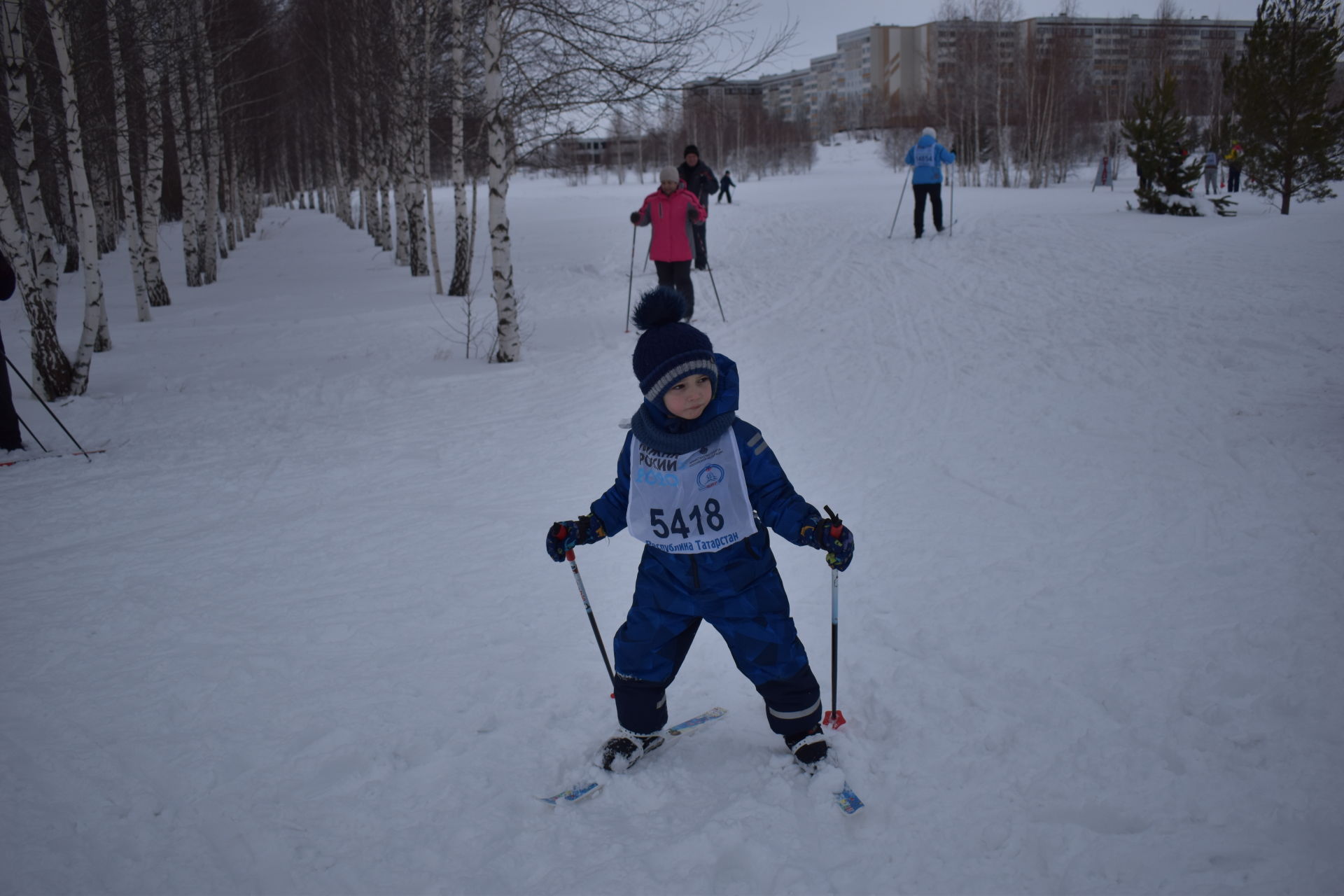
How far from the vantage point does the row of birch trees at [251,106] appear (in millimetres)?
7750

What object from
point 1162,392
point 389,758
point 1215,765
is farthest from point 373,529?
point 1162,392

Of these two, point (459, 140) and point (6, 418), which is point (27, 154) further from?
point (459, 140)

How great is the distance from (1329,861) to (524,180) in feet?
231

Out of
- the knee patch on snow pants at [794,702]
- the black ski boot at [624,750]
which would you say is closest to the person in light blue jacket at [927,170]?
the knee patch on snow pants at [794,702]

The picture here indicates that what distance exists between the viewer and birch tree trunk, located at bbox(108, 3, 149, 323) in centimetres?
1052

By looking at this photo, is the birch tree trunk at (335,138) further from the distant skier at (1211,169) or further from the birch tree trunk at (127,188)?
the distant skier at (1211,169)

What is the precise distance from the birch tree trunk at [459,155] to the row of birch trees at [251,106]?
0.14ft

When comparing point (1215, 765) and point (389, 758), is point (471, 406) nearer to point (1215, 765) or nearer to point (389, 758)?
point (389, 758)

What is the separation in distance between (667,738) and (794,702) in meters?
0.54

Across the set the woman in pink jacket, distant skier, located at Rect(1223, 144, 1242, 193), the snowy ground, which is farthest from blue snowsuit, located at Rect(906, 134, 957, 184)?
distant skier, located at Rect(1223, 144, 1242, 193)

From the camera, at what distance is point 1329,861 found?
2066mm

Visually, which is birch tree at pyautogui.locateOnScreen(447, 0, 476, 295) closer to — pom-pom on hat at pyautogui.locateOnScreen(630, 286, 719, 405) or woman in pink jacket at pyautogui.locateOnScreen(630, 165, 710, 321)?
woman in pink jacket at pyautogui.locateOnScreen(630, 165, 710, 321)

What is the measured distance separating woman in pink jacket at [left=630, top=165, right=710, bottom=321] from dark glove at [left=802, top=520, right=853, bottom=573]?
722cm

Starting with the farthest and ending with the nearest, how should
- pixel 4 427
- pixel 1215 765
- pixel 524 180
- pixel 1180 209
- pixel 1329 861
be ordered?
pixel 524 180 < pixel 1180 209 < pixel 4 427 < pixel 1215 765 < pixel 1329 861
